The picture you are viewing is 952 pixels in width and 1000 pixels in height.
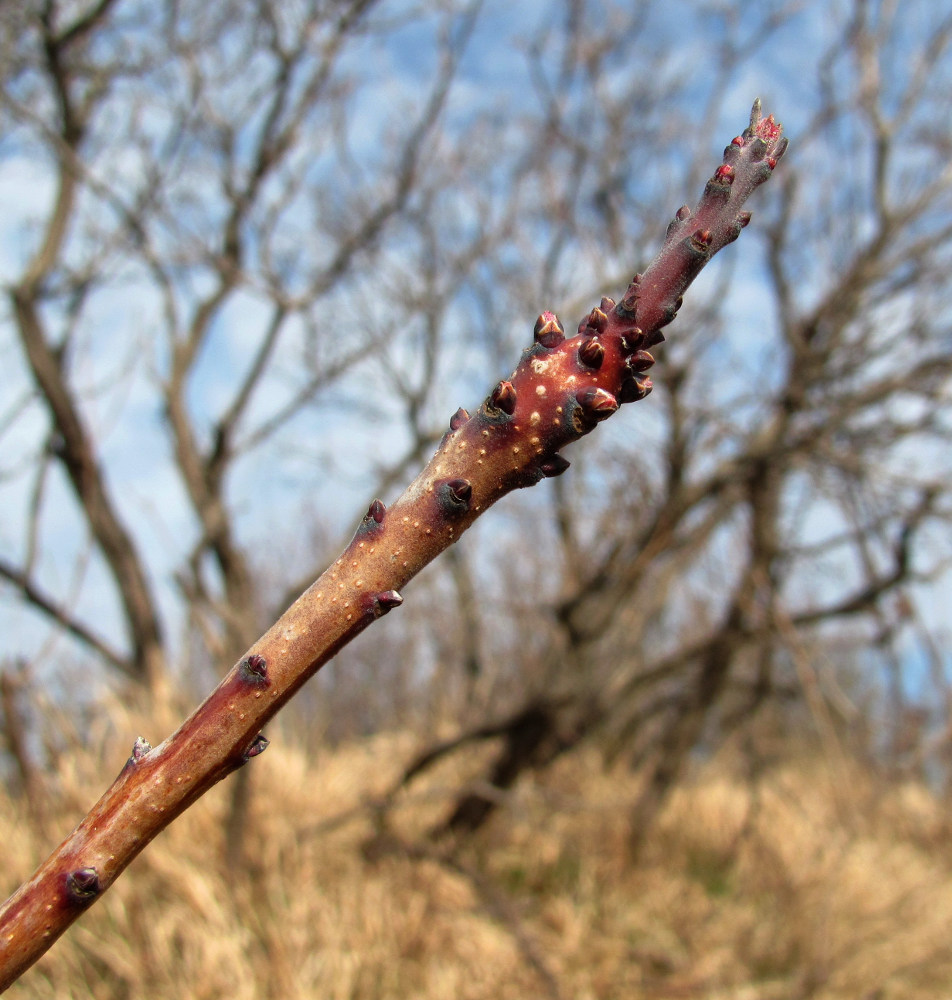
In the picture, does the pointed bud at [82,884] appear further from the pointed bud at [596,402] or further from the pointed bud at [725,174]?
the pointed bud at [725,174]

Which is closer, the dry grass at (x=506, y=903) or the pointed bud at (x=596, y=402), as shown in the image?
the pointed bud at (x=596, y=402)

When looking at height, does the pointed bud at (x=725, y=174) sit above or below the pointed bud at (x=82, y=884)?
above

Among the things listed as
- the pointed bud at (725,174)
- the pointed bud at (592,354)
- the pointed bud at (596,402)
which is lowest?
the pointed bud at (596,402)

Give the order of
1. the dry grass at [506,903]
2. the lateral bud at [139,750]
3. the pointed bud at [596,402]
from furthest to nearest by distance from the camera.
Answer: the dry grass at [506,903] < the lateral bud at [139,750] < the pointed bud at [596,402]

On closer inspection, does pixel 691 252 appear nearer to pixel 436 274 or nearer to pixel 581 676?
pixel 581 676

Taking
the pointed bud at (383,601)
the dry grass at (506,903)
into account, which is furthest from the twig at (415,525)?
the dry grass at (506,903)

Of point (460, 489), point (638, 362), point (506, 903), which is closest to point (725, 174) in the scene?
point (638, 362)
